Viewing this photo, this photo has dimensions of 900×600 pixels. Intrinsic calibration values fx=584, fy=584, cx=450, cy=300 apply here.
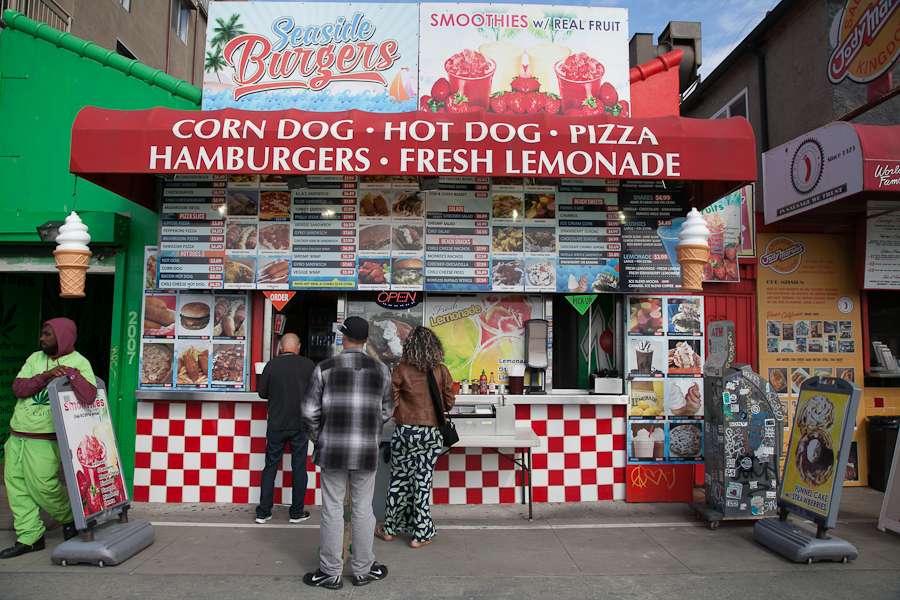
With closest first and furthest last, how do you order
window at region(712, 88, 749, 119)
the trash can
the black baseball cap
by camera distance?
1. the black baseball cap
2. the trash can
3. window at region(712, 88, 749, 119)

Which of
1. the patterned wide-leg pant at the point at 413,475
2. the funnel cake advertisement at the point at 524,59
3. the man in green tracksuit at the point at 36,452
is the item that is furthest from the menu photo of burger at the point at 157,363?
the funnel cake advertisement at the point at 524,59

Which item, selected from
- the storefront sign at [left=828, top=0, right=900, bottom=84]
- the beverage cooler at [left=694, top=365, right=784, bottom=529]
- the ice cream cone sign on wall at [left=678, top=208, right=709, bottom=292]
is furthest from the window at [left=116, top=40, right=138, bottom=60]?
the beverage cooler at [left=694, top=365, right=784, bottom=529]

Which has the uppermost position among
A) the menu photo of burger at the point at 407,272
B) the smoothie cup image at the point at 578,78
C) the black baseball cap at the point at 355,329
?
the smoothie cup image at the point at 578,78

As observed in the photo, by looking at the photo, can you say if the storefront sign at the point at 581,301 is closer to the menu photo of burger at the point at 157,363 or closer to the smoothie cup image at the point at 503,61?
the smoothie cup image at the point at 503,61

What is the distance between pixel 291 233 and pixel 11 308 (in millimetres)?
4804

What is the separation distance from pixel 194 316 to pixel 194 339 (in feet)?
0.82

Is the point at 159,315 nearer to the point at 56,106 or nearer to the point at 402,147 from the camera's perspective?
the point at 56,106

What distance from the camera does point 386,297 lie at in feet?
21.3

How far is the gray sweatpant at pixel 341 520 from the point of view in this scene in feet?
13.7

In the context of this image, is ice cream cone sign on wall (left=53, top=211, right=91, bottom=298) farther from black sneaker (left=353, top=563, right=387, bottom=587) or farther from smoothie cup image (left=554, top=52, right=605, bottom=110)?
smoothie cup image (left=554, top=52, right=605, bottom=110)

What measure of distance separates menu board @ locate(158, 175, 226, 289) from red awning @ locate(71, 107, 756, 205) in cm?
91

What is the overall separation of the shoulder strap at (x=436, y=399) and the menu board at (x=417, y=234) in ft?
4.69

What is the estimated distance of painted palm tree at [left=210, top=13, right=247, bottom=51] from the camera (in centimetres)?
664

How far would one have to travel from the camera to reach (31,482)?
4.70 m
